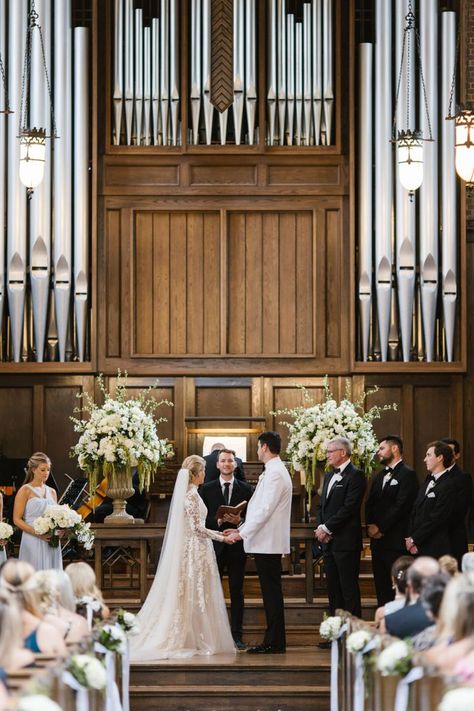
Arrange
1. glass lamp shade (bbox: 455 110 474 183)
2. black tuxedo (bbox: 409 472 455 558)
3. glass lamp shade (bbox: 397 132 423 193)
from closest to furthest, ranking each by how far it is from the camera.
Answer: glass lamp shade (bbox: 455 110 474 183)
black tuxedo (bbox: 409 472 455 558)
glass lamp shade (bbox: 397 132 423 193)

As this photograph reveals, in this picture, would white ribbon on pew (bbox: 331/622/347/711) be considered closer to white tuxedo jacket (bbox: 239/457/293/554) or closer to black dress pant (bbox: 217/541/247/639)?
white tuxedo jacket (bbox: 239/457/293/554)

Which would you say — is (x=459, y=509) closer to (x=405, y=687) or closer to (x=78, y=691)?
(x=405, y=687)

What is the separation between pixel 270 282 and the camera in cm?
1570

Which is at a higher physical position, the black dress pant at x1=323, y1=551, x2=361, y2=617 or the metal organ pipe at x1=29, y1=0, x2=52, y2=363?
the metal organ pipe at x1=29, y1=0, x2=52, y2=363

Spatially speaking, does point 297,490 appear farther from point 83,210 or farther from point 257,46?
point 257,46

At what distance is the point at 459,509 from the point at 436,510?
0.21 meters

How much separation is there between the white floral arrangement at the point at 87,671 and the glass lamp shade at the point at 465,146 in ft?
15.3

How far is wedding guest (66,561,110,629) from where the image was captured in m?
8.91

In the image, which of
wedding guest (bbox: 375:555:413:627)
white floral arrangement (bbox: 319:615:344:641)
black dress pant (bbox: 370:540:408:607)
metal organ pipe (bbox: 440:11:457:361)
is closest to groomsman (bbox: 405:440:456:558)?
black dress pant (bbox: 370:540:408:607)

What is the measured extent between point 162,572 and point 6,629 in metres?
5.32

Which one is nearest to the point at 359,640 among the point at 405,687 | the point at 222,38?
the point at 405,687

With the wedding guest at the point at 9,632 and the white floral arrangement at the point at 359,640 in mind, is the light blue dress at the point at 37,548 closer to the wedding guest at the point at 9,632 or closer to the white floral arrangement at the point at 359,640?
the white floral arrangement at the point at 359,640

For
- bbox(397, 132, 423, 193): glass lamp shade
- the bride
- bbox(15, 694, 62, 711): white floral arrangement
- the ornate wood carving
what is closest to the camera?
bbox(15, 694, 62, 711): white floral arrangement

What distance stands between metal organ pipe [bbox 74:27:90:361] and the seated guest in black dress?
296 inches
